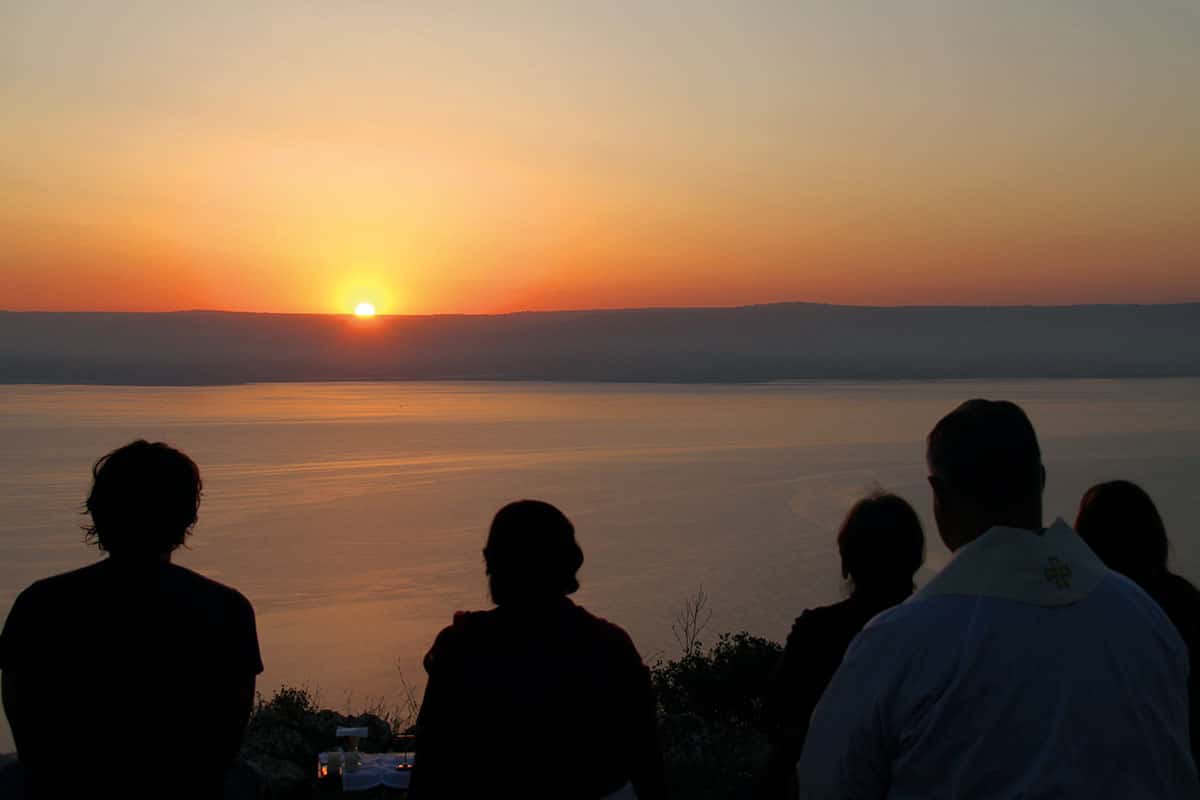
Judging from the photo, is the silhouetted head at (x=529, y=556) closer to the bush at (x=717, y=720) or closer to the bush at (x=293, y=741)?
the bush at (x=717, y=720)

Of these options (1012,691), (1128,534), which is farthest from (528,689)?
(1128,534)

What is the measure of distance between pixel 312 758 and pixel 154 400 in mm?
73126

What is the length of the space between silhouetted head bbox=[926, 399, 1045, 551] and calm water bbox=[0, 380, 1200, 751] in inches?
370

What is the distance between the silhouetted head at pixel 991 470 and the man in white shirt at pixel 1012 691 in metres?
0.06

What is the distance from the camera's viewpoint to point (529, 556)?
8.18 feet

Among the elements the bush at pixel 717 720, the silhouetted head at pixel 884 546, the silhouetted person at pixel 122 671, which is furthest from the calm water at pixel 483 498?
→ the silhouetted head at pixel 884 546

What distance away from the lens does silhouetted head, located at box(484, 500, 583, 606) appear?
2494mm

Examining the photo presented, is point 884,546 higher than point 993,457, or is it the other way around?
point 993,457

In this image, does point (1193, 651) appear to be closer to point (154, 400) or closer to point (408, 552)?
point (408, 552)

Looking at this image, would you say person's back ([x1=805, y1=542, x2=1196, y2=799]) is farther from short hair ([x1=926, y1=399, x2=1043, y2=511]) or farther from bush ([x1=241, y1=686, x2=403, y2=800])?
bush ([x1=241, y1=686, x2=403, y2=800])

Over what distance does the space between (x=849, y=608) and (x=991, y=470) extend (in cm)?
98

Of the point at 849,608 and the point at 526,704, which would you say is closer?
the point at 526,704

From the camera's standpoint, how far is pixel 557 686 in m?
2.45

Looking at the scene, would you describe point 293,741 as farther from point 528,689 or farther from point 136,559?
point 528,689
